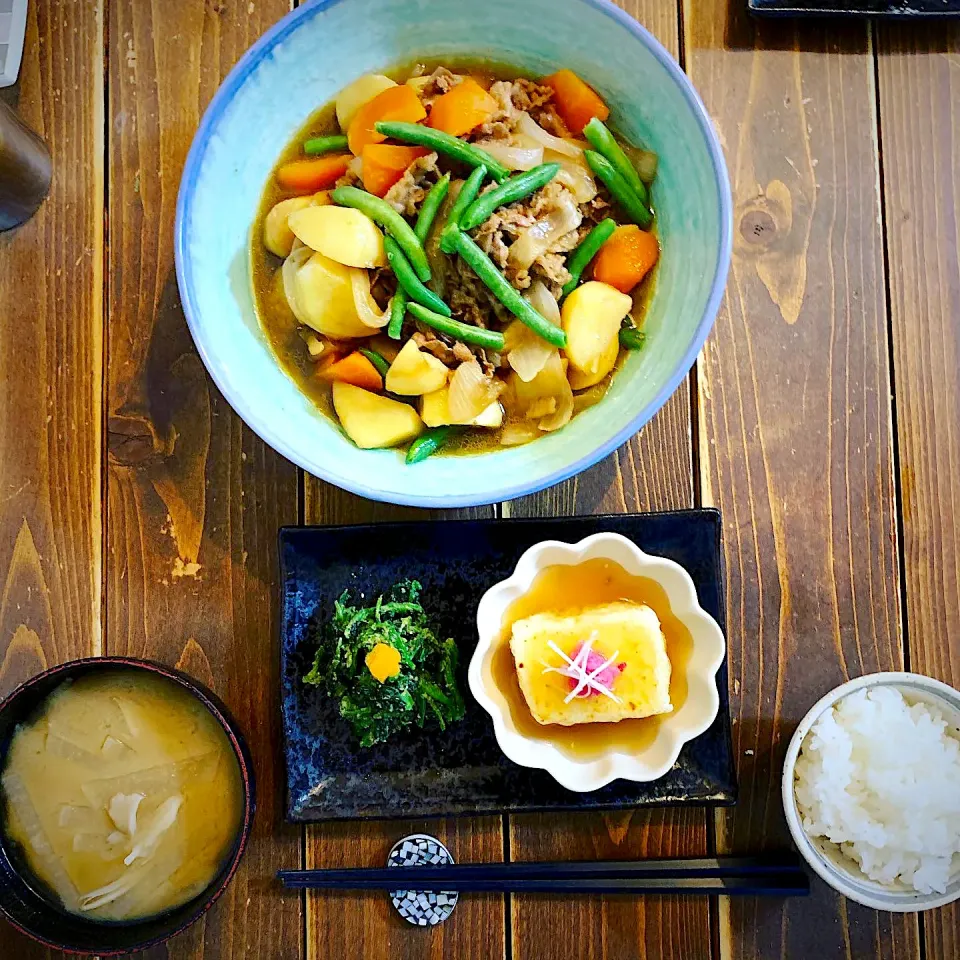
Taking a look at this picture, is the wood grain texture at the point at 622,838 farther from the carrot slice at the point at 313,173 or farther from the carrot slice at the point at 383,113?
the carrot slice at the point at 313,173

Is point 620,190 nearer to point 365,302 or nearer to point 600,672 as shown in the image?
point 365,302

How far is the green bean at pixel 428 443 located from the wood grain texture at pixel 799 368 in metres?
0.59

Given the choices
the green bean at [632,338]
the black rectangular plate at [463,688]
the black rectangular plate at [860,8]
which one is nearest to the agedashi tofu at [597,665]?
the black rectangular plate at [463,688]

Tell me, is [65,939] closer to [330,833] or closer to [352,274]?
[330,833]

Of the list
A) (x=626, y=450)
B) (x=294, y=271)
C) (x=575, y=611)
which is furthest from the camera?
(x=626, y=450)

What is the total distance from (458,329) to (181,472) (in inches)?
28.7

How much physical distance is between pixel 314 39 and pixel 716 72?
2.85 ft

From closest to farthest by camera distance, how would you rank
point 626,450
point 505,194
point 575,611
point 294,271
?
point 505,194, point 294,271, point 575,611, point 626,450

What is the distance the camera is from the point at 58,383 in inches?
78.4

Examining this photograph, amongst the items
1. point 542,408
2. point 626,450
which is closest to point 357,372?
point 542,408

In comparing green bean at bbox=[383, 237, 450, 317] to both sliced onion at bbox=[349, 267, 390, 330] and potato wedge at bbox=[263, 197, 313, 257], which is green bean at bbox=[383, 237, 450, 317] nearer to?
sliced onion at bbox=[349, 267, 390, 330]

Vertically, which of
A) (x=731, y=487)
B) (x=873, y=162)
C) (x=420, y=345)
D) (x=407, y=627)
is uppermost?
(x=873, y=162)

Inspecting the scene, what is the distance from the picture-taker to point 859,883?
5.83ft

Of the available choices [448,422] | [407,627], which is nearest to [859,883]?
[407,627]
